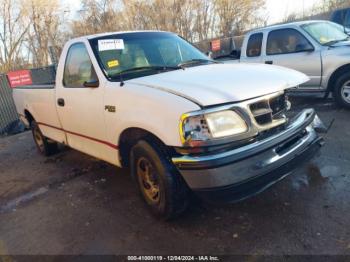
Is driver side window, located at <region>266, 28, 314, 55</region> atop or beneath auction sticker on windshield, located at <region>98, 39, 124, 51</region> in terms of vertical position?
beneath

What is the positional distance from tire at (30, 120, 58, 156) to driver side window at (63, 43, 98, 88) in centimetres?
204

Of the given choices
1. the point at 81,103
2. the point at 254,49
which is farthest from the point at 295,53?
the point at 81,103

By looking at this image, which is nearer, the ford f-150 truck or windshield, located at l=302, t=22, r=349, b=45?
the ford f-150 truck

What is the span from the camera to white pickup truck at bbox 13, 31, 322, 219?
106 inches

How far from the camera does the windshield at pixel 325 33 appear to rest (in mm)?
6591

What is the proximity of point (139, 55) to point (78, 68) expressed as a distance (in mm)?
859

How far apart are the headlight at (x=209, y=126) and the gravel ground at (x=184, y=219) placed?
96 cm

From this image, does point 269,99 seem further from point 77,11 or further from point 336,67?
point 77,11

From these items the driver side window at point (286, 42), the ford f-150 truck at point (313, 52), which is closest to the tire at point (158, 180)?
the ford f-150 truck at point (313, 52)

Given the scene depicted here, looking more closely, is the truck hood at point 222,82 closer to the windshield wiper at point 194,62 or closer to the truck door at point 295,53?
the windshield wiper at point 194,62

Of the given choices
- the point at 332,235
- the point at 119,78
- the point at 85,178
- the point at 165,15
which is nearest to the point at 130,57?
the point at 119,78

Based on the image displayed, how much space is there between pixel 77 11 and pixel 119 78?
2950 cm

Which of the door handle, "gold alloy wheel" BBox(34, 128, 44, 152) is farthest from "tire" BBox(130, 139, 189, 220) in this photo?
"gold alloy wheel" BBox(34, 128, 44, 152)

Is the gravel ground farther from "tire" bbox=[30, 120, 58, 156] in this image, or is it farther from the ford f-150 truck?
the ford f-150 truck
